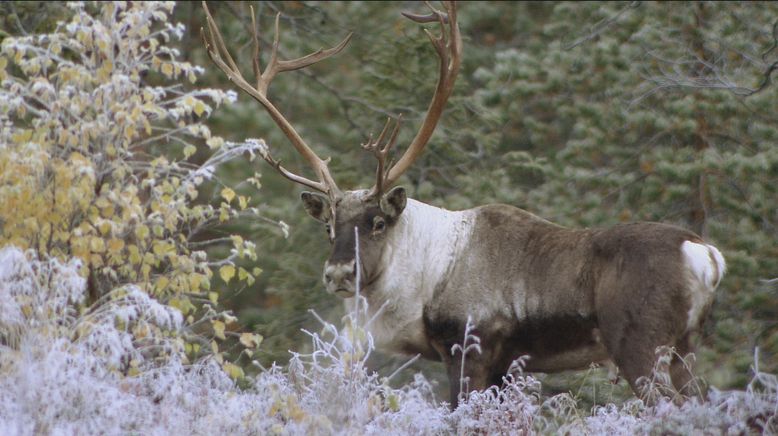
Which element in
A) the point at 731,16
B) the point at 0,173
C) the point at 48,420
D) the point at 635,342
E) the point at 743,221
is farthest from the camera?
the point at 731,16

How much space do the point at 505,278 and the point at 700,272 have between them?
1.16m

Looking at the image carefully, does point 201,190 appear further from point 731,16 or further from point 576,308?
point 576,308

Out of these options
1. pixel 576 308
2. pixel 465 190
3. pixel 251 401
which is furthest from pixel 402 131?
pixel 251 401

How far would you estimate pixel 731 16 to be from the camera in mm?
9422

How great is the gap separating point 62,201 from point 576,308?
2.75m

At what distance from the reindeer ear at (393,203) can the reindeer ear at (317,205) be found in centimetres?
37

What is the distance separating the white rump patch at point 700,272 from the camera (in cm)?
594

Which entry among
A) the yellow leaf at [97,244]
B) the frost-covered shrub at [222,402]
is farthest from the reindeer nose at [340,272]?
the yellow leaf at [97,244]

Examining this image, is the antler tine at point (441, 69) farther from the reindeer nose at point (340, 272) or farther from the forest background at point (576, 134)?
the forest background at point (576, 134)

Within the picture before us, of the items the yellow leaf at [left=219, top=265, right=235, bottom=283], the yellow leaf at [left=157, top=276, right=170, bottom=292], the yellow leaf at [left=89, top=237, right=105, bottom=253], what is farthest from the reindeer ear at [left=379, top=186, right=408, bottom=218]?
the yellow leaf at [left=89, top=237, right=105, bottom=253]

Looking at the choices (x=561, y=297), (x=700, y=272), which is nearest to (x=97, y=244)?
(x=561, y=297)

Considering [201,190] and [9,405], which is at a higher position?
[9,405]

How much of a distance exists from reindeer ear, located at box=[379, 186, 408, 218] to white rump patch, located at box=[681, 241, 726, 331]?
5.72ft

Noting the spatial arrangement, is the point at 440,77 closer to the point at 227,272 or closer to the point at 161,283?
the point at 227,272
